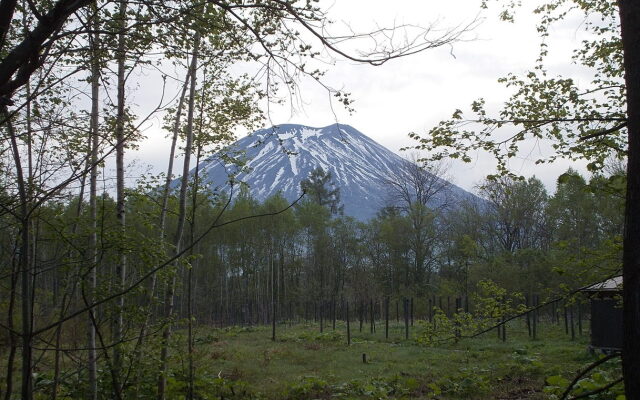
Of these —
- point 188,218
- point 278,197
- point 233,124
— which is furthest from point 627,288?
point 278,197

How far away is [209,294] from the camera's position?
4369 centimetres

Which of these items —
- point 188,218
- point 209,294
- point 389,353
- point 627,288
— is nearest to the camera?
point 627,288

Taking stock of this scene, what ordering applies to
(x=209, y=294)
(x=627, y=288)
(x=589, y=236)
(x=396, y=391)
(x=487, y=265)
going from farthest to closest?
(x=209, y=294) < (x=589, y=236) < (x=487, y=265) < (x=396, y=391) < (x=627, y=288)

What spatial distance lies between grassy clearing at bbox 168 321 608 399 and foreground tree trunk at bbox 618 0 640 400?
20.3 feet

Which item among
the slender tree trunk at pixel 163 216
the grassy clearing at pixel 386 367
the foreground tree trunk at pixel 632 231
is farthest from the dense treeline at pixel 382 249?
the foreground tree trunk at pixel 632 231

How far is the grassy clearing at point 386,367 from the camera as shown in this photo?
10.6m

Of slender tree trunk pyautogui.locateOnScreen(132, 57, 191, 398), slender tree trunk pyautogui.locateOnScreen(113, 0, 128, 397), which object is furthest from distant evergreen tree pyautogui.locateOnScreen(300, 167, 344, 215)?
slender tree trunk pyautogui.locateOnScreen(113, 0, 128, 397)

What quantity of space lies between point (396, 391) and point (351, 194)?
577ft

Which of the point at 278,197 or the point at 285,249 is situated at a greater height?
the point at 278,197

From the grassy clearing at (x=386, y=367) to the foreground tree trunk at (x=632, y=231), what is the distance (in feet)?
20.3

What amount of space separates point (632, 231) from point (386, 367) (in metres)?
12.7

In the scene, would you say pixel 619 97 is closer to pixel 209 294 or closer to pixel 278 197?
pixel 278 197

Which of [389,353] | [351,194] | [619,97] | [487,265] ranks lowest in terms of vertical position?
[389,353]

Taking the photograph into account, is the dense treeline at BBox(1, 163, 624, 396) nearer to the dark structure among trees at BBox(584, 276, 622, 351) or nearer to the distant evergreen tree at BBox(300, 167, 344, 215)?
the distant evergreen tree at BBox(300, 167, 344, 215)
